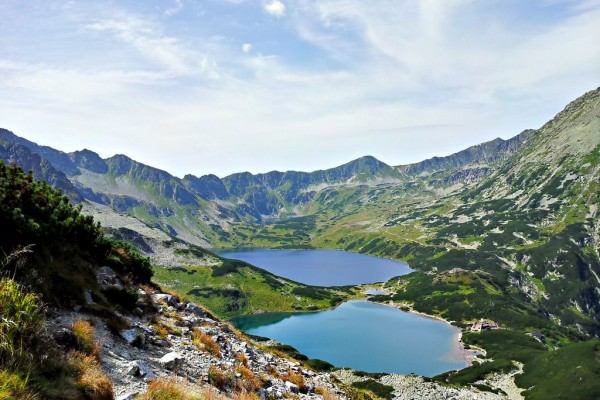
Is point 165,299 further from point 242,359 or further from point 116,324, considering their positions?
point 116,324

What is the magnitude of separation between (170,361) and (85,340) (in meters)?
3.76


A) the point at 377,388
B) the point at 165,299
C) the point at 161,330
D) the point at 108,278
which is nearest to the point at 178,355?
the point at 161,330

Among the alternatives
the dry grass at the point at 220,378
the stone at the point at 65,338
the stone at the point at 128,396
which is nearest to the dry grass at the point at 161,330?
the dry grass at the point at 220,378

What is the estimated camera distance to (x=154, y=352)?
16594mm

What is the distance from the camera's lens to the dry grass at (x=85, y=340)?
12625 mm

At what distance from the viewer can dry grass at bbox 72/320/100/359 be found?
12.6 meters

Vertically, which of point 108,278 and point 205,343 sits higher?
point 108,278

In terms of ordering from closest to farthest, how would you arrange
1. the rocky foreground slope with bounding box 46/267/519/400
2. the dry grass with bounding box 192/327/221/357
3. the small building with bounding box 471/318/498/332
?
1. the rocky foreground slope with bounding box 46/267/519/400
2. the dry grass with bounding box 192/327/221/357
3. the small building with bounding box 471/318/498/332

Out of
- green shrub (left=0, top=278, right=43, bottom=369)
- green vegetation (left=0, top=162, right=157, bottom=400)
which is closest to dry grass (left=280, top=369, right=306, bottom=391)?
green vegetation (left=0, top=162, right=157, bottom=400)

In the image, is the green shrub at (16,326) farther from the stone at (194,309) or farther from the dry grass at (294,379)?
the stone at (194,309)

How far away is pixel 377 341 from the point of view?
525 feet

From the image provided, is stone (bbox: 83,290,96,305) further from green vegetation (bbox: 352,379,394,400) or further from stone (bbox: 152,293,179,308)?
green vegetation (bbox: 352,379,394,400)

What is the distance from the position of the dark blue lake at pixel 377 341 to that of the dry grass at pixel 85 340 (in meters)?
134

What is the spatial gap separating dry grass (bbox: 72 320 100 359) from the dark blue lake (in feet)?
439
